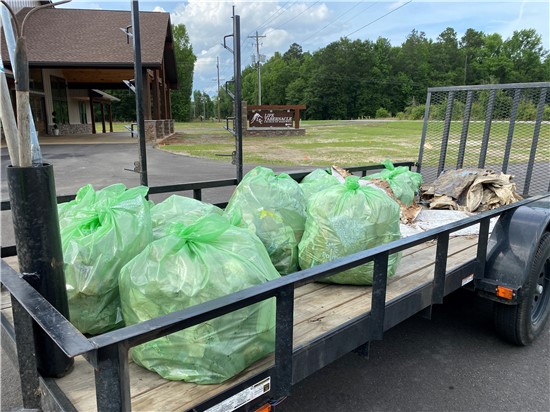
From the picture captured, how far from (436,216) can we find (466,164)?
1330 mm

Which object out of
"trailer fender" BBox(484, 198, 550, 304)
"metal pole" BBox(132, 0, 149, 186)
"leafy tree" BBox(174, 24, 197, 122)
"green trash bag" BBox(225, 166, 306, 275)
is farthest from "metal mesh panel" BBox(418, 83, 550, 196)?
"leafy tree" BBox(174, 24, 197, 122)

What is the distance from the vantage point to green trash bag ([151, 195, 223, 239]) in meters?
2.55

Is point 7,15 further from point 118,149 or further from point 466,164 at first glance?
point 118,149

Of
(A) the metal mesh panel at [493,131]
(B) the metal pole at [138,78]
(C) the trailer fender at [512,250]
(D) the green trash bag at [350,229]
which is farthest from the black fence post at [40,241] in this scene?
(A) the metal mesh panel at [493,131]

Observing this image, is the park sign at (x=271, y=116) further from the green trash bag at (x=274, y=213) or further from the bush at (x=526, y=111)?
the green trash bag at (x=274, y=213)

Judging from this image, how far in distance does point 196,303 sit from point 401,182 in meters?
3.10

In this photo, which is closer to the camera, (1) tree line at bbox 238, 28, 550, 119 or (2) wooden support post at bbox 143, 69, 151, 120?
(2) wooden support post at bbox 143, 69, 151, 120

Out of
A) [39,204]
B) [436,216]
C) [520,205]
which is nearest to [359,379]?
[520,205]

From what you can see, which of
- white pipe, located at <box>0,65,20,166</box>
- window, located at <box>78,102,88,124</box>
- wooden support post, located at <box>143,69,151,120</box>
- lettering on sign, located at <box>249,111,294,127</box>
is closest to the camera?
white pipe, located at <box>0,65,20,166</box>

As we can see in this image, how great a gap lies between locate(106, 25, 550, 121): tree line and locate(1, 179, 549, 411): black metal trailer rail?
240 ft

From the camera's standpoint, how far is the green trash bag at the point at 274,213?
9.04ft

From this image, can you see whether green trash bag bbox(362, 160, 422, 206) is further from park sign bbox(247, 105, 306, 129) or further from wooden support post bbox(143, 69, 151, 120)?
park sign bbox(247, 105, 306, 129)

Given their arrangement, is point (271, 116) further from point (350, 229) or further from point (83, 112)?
point (350, 229)

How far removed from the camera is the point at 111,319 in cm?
210
